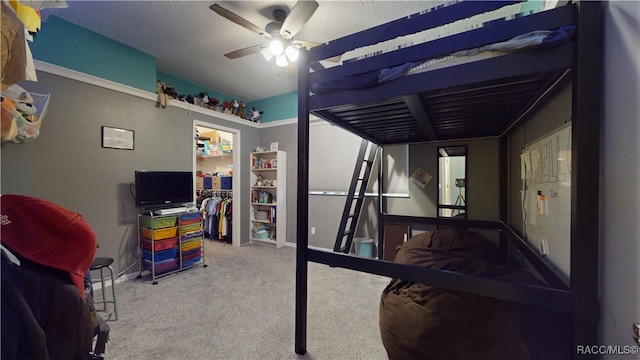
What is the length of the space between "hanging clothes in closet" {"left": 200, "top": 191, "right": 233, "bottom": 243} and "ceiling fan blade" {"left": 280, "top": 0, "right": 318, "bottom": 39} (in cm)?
333

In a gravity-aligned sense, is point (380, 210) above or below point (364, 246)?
above

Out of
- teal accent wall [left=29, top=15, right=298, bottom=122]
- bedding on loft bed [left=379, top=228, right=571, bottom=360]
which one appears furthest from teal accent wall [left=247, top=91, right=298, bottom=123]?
bedding on loft bed [left=379, top=228, right=571, bottom=360]

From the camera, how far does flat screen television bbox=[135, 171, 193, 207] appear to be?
282 cm

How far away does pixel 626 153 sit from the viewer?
2.50 feet

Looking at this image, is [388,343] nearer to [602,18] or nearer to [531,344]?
[531,344]

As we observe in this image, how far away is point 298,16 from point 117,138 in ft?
8.34

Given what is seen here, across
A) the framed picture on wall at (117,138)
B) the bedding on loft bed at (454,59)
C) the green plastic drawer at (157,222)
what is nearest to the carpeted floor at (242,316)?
the green plastic drawer at (157,222)

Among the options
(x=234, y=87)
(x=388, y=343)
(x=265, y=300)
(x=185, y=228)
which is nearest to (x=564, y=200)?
(x=388, y=343)

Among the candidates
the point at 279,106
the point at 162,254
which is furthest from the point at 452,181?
the point at 162,254

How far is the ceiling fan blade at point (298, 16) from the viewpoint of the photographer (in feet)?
5.80

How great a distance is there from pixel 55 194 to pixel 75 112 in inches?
34.4

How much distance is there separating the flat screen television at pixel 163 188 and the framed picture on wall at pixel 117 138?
0.39 meters

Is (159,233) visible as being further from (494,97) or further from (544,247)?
(544,247)

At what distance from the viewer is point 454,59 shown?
107 centimetres
